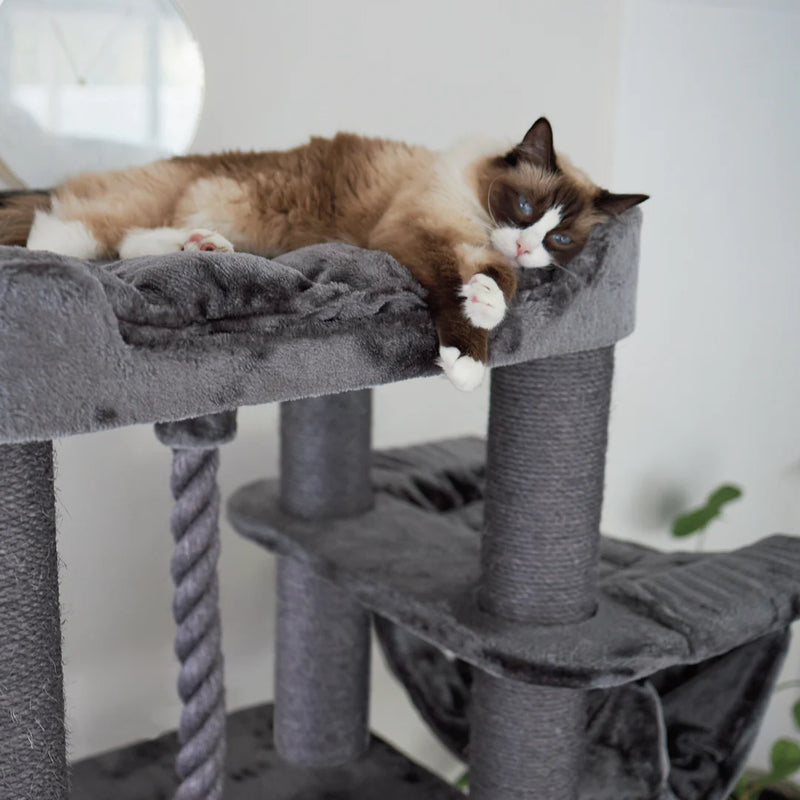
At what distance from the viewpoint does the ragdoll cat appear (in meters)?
0.91

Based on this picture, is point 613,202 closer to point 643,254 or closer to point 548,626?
point 548,626

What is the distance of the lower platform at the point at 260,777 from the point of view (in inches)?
55.5

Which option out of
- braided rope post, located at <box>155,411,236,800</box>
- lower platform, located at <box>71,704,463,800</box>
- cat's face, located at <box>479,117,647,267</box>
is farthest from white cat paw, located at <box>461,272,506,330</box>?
lower platform, located at <box>71,704,463,800</box>

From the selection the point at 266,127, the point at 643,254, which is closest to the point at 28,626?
the point at 266,127

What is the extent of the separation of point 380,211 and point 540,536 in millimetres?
443

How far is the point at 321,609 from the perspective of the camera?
143 centimetres

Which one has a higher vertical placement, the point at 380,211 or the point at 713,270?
the point at 380,211

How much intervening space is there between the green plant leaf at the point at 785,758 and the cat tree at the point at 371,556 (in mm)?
591

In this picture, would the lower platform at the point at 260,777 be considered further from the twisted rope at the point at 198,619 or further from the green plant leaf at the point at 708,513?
the green plant leaf at the point at 708,513

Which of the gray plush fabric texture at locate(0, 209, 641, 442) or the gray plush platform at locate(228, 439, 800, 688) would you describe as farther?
the gray plush platform at locate(228, 439, 800, 688)

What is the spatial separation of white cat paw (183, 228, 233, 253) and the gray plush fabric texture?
0.13 meters

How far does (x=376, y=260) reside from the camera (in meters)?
0.87

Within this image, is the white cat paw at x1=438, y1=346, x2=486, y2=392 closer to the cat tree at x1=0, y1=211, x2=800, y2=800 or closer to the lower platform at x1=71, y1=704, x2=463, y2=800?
the cat tree at x1=0, y1=211, x2=800, y2=800

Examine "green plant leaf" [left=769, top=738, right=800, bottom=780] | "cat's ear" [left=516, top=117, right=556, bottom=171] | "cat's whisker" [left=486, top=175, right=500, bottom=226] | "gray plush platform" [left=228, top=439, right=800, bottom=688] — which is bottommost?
"green plant leaf" [left=769, top=738, right=800, bottom=780]
